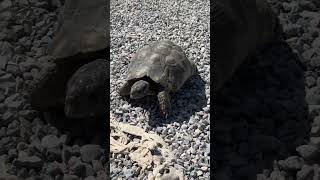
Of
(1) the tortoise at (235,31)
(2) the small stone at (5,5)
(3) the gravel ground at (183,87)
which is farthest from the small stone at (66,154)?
(2) the small stone at (5,5)

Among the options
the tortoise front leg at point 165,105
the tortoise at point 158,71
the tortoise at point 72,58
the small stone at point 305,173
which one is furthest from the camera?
the tortoise at point 72,58

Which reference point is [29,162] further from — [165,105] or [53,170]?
[165,105]

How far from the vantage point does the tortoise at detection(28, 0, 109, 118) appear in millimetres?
3398

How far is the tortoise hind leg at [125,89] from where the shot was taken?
3.08 meters

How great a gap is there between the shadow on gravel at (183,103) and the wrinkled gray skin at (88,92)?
0.31m

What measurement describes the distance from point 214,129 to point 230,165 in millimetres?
232

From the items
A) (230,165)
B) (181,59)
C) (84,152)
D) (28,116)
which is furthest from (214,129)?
(28,116)

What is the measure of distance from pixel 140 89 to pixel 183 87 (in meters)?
0.26

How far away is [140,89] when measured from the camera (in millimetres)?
3025

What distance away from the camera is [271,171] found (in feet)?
10.7

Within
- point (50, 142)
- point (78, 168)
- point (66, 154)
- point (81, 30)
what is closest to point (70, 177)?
point (78, 168)

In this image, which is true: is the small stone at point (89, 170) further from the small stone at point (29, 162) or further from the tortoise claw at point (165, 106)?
the tortoise claw at point (165, 106)

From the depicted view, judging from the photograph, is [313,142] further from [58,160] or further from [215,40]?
[58,160]

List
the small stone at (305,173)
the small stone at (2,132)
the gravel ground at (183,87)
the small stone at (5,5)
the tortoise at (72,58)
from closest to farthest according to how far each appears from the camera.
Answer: the gravel ground at (183,87) < the small stone at (305,173) < the tortoise at (72,58) < the small stone at (2,132) < the small stone at (5,5)
